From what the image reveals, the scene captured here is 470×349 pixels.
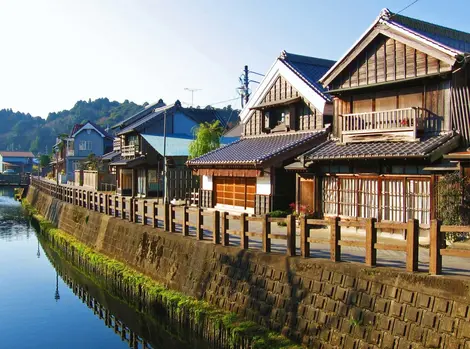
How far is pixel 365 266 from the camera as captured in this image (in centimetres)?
941

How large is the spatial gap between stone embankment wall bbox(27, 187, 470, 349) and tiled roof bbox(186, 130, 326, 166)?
6.98m

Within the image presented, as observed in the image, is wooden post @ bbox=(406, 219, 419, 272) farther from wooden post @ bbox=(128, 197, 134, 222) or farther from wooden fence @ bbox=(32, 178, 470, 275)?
wooden post @ bbox=(128, 197, 134, 222)

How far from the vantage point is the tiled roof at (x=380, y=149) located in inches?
557

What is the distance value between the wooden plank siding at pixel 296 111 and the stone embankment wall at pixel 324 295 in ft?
32.6

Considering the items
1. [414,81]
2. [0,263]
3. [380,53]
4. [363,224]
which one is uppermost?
[380,53]

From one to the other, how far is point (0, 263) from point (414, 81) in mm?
21158

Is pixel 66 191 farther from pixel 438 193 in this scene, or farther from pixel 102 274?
pixel 438 193

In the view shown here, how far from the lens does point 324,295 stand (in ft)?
31.8

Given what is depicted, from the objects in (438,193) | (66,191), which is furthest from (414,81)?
(66,191)

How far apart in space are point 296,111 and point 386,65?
684cm

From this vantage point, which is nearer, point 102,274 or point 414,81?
point 414,81

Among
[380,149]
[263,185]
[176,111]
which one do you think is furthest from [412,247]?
[176,111]

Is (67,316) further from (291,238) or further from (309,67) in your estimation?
(309,67)

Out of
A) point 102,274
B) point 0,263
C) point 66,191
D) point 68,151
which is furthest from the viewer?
point 68,151
